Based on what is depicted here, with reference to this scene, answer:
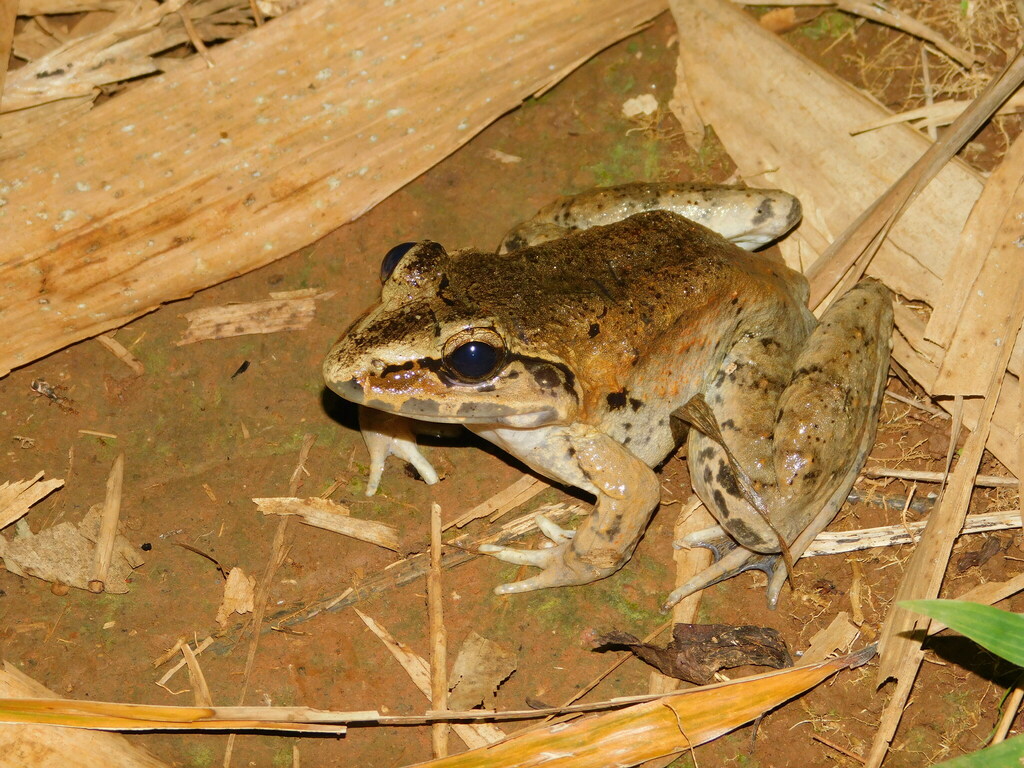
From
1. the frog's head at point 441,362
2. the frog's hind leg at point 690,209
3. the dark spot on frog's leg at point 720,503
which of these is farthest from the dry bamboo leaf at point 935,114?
the frog's head at point 441,362

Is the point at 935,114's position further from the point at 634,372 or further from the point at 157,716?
the point at 157,716

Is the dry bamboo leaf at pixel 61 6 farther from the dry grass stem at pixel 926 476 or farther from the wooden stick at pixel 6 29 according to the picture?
the dry grass stem at pixel 926 476

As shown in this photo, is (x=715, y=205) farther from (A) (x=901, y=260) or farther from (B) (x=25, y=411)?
(B) (x=25, y=411)

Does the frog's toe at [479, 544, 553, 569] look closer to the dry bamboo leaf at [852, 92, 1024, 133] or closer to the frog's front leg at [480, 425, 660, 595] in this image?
the frog's front leg at [480, 425, 660, 595]

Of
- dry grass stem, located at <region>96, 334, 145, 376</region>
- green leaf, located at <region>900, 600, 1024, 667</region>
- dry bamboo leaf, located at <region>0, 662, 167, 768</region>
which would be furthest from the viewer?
dry grass stem, located at <region>96, 334, 145, 376</region>

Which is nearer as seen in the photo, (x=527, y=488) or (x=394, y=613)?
(x=394, y=613)

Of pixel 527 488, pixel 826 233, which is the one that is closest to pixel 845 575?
pixel 527 488

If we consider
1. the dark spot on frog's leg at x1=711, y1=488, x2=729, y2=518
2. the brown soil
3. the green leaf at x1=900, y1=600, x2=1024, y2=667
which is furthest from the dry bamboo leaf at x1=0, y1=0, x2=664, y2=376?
the green leaf at x1=900, y1=600, x2=1024, y2=667
